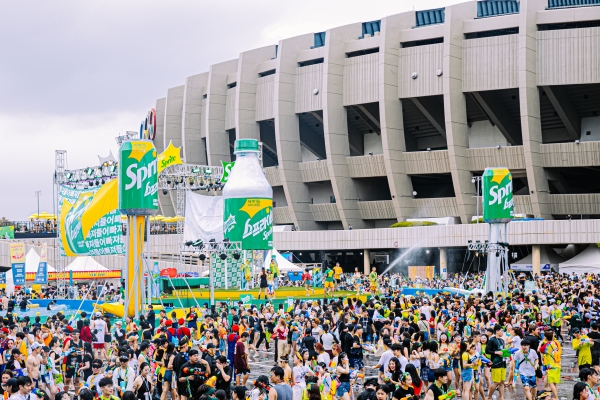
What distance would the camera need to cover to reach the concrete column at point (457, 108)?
59.5 meters

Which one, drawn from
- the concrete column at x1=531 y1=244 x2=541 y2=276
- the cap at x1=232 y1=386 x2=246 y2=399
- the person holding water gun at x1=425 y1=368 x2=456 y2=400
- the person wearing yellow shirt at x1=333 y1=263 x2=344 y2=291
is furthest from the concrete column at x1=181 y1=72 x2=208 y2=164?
the cap at x1=232 y1=386 x2=246 y2=399

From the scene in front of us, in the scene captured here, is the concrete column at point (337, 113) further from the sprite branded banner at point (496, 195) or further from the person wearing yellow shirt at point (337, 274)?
the sprite branded banner at point (496, 195)

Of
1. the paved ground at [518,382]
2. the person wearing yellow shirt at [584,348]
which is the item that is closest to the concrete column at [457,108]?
the paved ground at [518,382]

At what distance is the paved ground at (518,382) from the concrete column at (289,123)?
43.9 meters

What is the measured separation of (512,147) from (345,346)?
46679 mm

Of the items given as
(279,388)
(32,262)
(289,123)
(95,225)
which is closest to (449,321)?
(279,388)

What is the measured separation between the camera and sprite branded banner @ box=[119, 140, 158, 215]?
28.4 metres

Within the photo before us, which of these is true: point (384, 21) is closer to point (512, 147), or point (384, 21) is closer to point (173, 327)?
point (512, 147)

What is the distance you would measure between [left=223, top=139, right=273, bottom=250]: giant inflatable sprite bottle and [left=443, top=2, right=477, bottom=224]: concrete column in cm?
2171

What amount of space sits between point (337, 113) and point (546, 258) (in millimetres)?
19497

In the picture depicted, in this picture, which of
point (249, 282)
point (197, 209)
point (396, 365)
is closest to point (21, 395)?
point (396, 365)

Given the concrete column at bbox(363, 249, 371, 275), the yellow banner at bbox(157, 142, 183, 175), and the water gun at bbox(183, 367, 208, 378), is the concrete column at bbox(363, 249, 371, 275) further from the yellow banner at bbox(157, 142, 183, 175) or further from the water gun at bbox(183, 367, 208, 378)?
the water gun at bbox(183, 367, 208, 378)

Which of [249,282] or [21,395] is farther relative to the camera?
[249,282]

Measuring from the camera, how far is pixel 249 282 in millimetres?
43531
